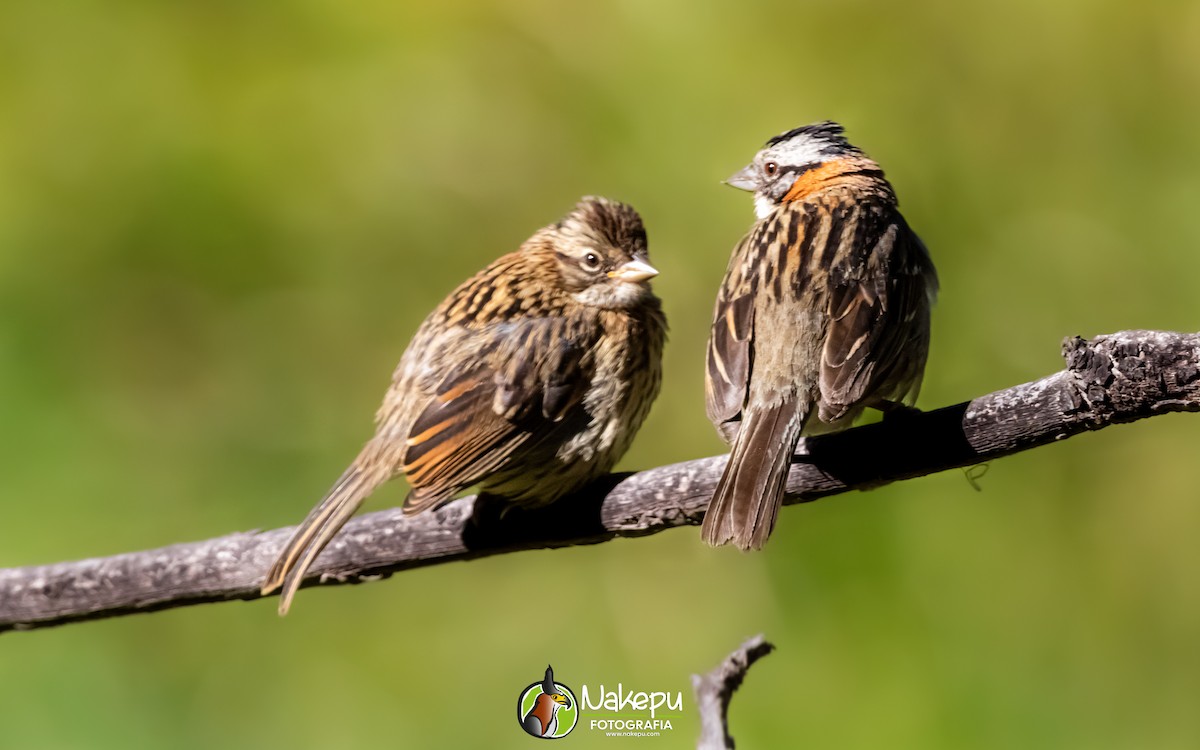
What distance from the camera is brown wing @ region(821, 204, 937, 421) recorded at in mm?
3070

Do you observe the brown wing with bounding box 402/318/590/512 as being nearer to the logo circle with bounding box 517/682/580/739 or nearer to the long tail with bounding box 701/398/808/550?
the long tail with bounding box 701/398/808/550

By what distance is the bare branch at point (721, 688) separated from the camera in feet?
7.81

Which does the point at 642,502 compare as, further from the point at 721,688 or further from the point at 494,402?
the point at 721,688

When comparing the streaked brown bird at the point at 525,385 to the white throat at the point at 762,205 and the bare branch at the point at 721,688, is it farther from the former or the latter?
the bare branch at the point at 721,688

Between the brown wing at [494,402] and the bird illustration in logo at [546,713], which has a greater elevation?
the brown wing at [494,402]

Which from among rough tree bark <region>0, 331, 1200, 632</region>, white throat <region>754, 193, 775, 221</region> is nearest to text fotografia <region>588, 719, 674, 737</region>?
rough tree bark <region>0, 331, 1200, 632</region>

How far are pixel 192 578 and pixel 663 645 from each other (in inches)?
78.1

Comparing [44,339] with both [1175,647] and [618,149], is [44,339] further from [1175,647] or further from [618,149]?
[1175,647]

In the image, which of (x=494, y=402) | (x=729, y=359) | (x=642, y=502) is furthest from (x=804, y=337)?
(x=494, y=402)

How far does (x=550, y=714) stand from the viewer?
3.91 m

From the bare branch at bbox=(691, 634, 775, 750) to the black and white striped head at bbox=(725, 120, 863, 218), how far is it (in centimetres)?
191

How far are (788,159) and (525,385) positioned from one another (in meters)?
1.22

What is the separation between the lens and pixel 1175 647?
453cm

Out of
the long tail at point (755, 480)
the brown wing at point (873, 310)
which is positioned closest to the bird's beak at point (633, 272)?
the brown wing at point (873, 310)
